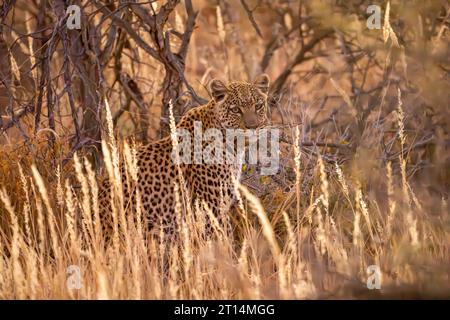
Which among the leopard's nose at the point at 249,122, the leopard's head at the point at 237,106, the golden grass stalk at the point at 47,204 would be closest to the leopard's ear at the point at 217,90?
the leopard's head at the point at 237,106

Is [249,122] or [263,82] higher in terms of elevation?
[263,82]

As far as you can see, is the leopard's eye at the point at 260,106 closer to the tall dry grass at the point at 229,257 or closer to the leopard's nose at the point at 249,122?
the leopard's nose at the point at 249,122

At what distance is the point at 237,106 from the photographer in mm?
6477

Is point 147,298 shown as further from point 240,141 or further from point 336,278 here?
point 240,141

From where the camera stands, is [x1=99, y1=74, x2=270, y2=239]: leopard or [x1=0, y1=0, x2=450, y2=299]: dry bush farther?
[x1=99, y1=74, x2=270, y2=239]: leopard

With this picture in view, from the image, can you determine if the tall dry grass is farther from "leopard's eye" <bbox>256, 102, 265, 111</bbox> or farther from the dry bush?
"leopard's eye" <bbox>256, 102, 265, 111</bbox>

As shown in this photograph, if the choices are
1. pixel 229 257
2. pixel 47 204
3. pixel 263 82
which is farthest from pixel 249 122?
pixel 47 204

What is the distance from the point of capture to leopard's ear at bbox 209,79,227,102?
6492 millimetres

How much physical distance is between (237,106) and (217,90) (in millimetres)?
200

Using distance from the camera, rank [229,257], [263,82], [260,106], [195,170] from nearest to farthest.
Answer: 1. [229,257]
2. [195,170]
3. [260,106]
4. [263,82]

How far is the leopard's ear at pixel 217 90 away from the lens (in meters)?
6.49

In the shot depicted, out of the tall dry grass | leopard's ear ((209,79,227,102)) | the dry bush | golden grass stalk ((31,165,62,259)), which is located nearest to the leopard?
leopard's ear ((209,79,227,102))

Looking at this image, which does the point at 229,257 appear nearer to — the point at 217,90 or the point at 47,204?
the point at 47,204

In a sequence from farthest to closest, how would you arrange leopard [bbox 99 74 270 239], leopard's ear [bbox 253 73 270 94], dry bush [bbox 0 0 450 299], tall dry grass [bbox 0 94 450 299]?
leopard's ear [bbox 253 73 270 94] → leopard [bbox 99 74 270 239] → dry bush [bbox 0 0 450 299] → tall dry grass [bbox 0 94 450 299]
